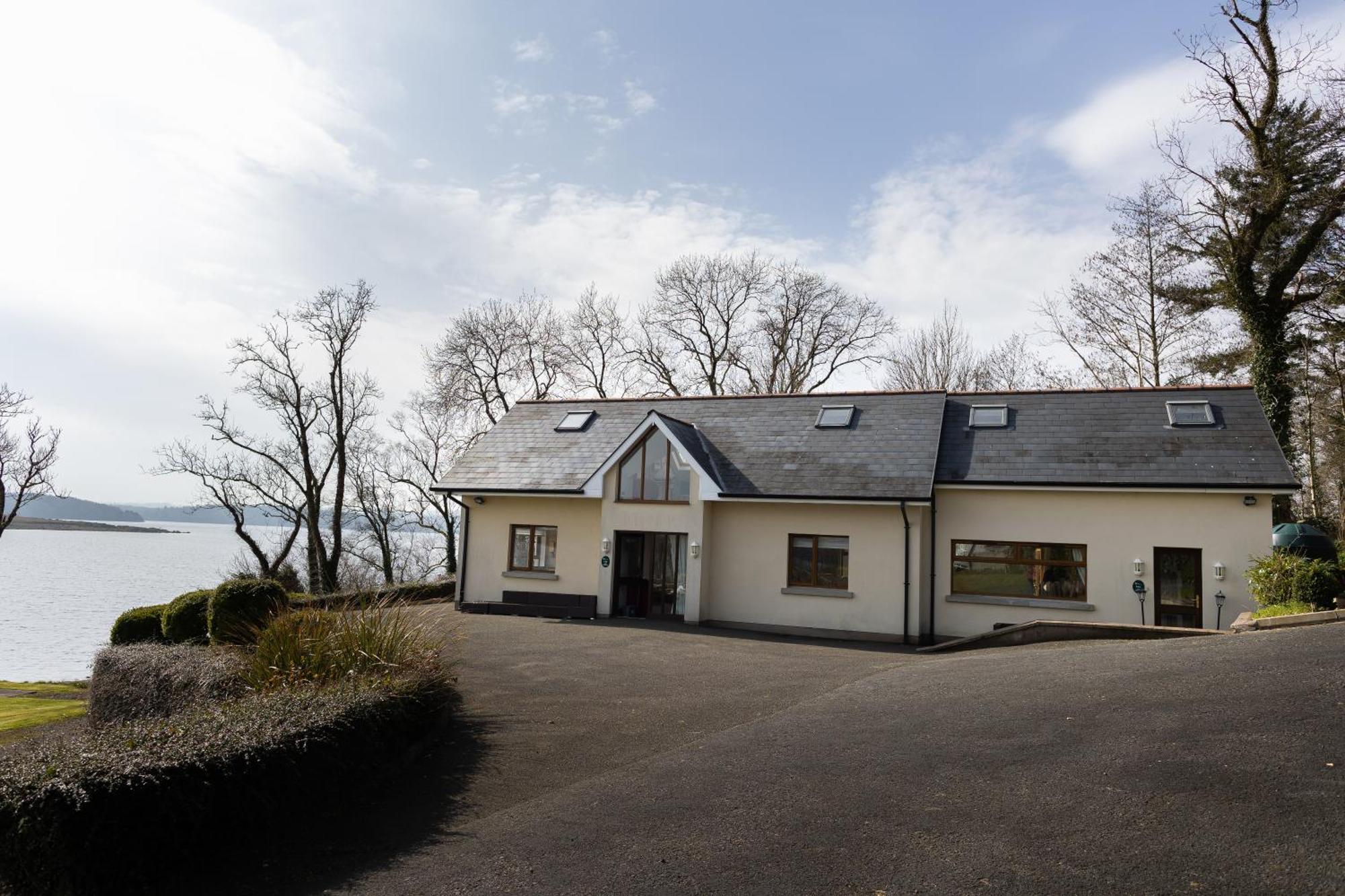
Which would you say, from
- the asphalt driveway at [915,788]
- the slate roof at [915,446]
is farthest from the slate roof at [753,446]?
the asphalt driveway at [915,788]

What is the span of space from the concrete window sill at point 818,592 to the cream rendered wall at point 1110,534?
1915 millimetres

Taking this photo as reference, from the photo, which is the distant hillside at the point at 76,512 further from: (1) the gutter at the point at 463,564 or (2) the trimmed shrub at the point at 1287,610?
(2) the trimmed shrub at the point at 1287,610

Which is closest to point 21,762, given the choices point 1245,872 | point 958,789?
point 958,789

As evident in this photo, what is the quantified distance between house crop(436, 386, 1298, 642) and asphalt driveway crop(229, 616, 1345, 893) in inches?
245

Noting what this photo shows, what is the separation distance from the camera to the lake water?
26516mm

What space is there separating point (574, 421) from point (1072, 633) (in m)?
13.6

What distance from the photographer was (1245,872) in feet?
15.8

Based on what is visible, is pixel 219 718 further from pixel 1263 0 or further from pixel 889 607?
pixel 1263 0

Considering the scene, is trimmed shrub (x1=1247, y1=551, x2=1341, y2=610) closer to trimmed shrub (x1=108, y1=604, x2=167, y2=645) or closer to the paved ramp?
the paved ramp

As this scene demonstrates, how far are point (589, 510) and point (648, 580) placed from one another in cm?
218

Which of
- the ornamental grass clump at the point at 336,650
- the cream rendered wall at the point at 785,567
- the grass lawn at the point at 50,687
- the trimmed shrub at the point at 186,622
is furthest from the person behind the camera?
the grass lawn at the point at 50,687

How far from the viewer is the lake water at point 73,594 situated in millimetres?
26516

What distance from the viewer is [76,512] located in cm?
7019

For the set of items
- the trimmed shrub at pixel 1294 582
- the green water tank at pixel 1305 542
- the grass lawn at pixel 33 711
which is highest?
the green water tank at pixel 1305 542
